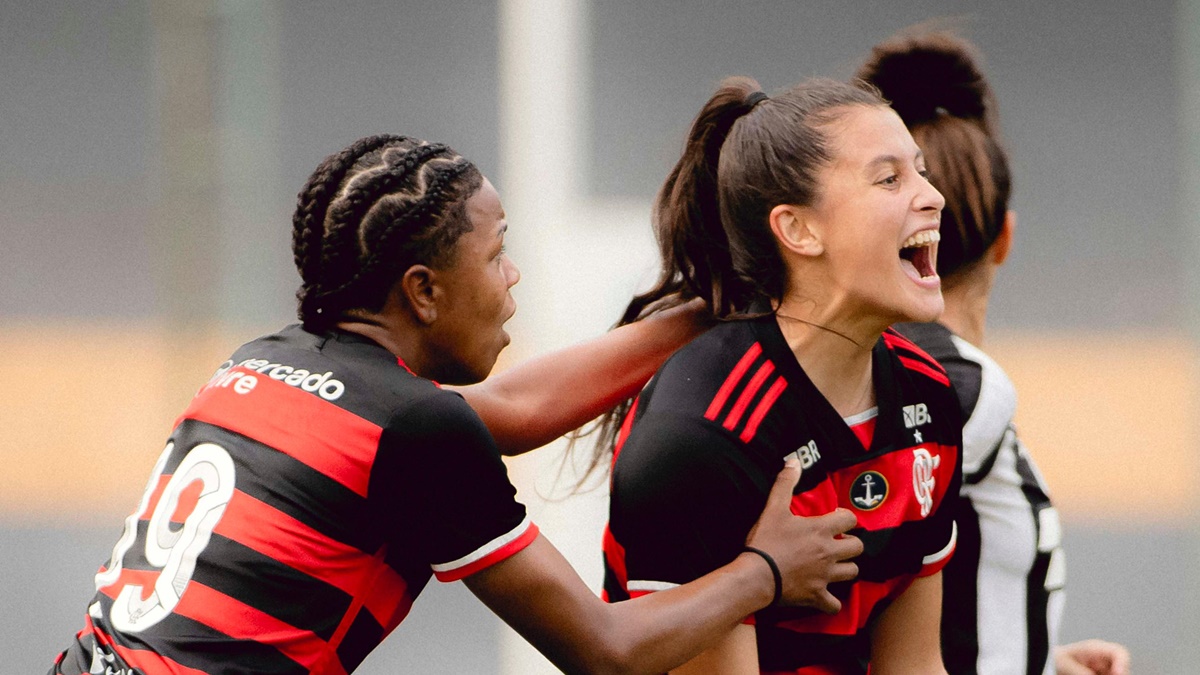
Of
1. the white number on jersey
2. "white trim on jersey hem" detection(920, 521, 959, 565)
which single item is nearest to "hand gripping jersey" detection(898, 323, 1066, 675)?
"white trim on jersey hem" detection(920, 521, 959, 565)

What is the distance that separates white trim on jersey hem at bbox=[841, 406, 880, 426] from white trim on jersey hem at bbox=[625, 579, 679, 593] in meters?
0.39

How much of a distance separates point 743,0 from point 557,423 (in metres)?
4.31

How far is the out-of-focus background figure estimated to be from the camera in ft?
20.0

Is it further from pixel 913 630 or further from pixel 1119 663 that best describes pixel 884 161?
pixel 1119 663

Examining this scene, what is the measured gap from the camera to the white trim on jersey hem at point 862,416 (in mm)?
2234

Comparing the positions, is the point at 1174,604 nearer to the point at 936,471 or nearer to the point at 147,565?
the point at 936,471

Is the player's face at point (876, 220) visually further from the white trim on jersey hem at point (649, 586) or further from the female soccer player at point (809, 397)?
the white trim on jersey hem at point (649, 586)

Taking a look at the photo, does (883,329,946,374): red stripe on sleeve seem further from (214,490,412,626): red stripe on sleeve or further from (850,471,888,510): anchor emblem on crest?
(214,490,412,626): red stripe on sleeve

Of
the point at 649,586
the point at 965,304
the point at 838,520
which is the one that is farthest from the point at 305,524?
the point at 965,304

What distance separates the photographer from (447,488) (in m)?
1.93

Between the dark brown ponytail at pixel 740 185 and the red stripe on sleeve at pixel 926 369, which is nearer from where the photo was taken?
the dark brown ponytail at pixel 740 185

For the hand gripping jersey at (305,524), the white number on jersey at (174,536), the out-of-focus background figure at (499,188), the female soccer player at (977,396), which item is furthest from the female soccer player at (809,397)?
the out-of-focus background figure at (499,188)

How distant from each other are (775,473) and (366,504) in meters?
0.62

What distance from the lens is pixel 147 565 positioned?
1.96 metres
